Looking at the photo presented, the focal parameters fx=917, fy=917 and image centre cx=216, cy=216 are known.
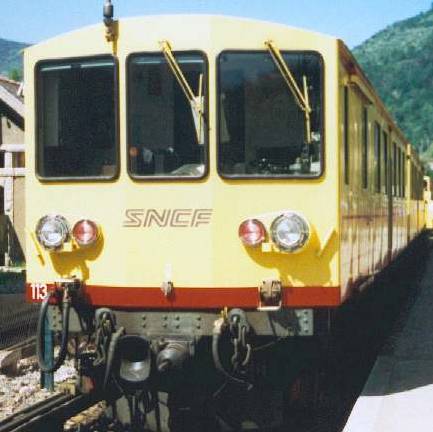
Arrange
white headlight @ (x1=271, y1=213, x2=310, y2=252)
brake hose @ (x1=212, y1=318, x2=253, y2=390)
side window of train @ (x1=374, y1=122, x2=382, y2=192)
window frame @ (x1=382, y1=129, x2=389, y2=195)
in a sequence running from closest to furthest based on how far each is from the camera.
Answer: brake hose @ (x1=212, y1=318, x2=253, y2=390) < white headlight @ (x1=271, y1=213, x2=310, y2=252) < side window of train @ (x1=374, y1=122, x2=382, y2=192) < window frame @ (x1=382, y1=129, x2=389, y2=195)

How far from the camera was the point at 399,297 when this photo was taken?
15.9 m

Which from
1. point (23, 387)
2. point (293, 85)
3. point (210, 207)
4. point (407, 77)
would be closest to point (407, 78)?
point (407, 77)

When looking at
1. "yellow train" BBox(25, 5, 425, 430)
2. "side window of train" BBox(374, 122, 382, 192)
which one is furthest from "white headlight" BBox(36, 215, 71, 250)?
"side window of train" BBox(374, 122, 382, 192)

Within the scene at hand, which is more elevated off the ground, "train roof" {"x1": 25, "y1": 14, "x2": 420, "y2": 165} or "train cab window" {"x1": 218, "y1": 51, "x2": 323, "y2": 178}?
"train roof" {"x1": 25, "y1": 14, "x2": 420, "y2": 165}

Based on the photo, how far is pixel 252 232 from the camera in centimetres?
602

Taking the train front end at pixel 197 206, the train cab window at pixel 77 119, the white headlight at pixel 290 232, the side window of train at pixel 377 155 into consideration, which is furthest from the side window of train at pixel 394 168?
the train cab window at pixel 77 119

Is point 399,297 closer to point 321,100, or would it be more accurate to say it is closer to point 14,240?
point 321,100

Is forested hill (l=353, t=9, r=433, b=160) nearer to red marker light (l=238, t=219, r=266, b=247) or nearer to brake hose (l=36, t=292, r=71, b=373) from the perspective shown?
red marker light (l=238, t=219, r=266, b=247)

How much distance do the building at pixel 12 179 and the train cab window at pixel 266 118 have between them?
68.2ft

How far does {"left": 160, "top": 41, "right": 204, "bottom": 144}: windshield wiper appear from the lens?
615 centimetres

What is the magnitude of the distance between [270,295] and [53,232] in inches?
60.6

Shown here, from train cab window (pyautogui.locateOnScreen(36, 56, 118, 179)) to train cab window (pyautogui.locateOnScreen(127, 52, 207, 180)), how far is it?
0.16 m

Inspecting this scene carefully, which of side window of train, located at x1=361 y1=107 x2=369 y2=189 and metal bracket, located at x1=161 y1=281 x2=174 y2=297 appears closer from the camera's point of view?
metal bracket, located at x1=161 y1=281 x2=174 y2=297

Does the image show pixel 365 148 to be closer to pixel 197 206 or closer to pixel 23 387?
pixel 197 206
